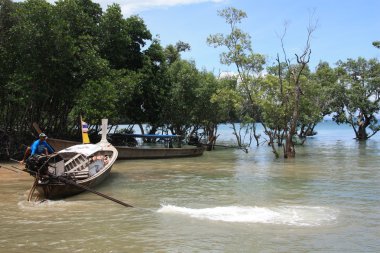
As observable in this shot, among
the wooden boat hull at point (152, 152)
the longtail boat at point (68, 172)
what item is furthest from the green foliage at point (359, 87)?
the longtail boat at point (68, 172)

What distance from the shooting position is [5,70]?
21266mm

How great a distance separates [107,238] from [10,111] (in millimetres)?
17658

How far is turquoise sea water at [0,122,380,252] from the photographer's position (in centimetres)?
831

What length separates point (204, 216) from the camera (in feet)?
34.9

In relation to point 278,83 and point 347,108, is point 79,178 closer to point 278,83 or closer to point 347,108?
point 278,83

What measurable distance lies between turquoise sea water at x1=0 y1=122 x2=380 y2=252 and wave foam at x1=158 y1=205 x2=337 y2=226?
2 cm

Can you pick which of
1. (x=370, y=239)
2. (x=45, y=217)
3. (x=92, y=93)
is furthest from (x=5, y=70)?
(x=370, y=239)

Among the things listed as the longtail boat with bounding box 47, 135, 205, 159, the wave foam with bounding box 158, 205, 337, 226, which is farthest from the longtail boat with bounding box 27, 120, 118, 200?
the longtail boat with bounding box 47, 135, 205, 159

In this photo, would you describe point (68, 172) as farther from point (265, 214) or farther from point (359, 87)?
point (359, 87)

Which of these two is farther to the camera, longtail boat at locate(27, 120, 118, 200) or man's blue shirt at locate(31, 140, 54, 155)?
man's blue shirt at locate(31, 140, 54, 155)

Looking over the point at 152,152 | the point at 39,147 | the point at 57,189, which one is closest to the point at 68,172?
the point at 57,189

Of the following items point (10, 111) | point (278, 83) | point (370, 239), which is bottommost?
point (370, 239)

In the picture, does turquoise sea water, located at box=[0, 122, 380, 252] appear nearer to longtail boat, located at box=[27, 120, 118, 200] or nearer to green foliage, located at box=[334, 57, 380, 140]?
longtail boat, located at box=[27, 120, 118, 200]

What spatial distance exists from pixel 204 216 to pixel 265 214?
1.61m
